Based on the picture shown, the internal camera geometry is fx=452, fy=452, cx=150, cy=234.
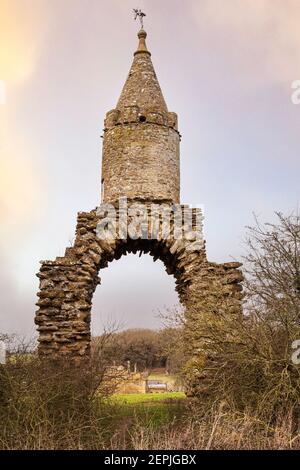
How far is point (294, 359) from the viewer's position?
21.5ft

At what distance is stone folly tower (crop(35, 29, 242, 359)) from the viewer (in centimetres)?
903

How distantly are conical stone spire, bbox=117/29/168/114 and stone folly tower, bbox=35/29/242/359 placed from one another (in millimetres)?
27

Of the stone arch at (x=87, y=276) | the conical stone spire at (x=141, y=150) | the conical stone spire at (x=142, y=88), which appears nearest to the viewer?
the stone arch at (x=87, y=276)

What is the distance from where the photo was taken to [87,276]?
947 centimetres

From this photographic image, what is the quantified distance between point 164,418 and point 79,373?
2812 mm

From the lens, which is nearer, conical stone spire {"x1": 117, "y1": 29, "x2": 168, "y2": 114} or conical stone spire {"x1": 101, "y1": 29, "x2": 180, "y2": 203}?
conical stone spire {"x1": 101, "y1": 29, "x2": 180, "y2": 203}

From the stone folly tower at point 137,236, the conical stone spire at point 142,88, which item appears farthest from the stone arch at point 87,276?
the conical stone spire at point 142,88

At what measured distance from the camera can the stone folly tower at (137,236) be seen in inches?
356

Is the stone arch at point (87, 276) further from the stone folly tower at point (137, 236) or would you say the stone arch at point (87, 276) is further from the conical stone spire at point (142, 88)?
the conical stone spire at point (142, 88)

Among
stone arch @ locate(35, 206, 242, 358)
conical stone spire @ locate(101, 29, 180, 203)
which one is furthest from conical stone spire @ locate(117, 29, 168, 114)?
stone arch @ locate(35, 206, 242, 358)

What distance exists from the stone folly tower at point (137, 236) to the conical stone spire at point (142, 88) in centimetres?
3

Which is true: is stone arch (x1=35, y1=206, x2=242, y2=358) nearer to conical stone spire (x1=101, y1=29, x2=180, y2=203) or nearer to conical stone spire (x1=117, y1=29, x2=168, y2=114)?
conical stone spire (x1=101, y1=29, x2=180, y2=203)
